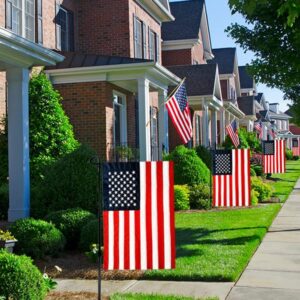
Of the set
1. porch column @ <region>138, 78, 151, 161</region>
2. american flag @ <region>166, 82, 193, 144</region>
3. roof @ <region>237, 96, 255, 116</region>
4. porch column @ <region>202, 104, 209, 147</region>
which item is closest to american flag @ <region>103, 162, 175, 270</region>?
american flag @ <region>166, 82, 193, 144</region>

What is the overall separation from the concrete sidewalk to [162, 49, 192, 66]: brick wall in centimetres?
1765

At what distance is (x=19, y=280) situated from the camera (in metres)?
4.99

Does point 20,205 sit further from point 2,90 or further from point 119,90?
point 119,90

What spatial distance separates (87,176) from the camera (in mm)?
9773

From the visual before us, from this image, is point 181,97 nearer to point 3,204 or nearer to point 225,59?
point 3,204

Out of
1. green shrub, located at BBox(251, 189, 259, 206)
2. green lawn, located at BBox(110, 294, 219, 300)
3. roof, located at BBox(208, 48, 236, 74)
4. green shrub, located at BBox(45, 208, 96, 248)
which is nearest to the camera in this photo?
green lawn, located at BBox(110, 294, 219, 300)

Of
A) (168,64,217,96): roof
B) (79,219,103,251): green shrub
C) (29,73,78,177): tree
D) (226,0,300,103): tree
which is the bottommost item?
(79,219,103,251): green shrub

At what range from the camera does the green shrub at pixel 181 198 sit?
1390 cm

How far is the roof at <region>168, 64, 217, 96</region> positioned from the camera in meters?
22.6

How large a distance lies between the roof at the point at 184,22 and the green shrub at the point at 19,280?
23.9m

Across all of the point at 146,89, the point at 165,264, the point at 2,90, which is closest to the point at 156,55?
the point at 146,89

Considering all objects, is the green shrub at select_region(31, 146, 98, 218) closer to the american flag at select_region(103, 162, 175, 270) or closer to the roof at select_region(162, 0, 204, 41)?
the american flag at select_region(103, 162, 175, 270)

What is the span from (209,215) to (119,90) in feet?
18.9

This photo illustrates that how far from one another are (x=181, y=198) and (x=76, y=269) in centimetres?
661
